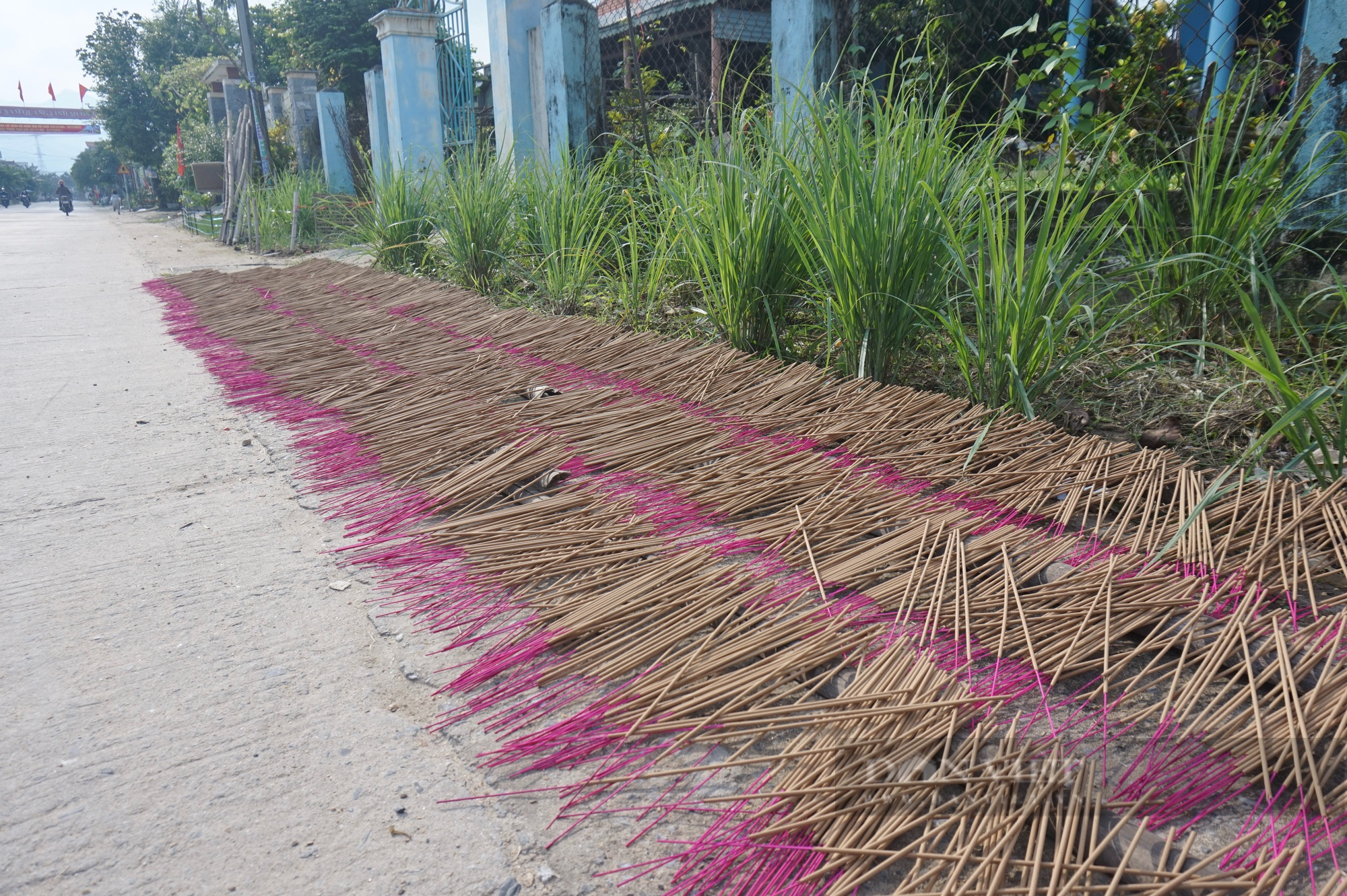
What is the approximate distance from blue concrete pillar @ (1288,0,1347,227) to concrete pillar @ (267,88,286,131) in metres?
14.9

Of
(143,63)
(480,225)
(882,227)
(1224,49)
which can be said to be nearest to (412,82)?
(480,225)

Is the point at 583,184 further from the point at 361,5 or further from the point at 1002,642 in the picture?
the point at 361,5

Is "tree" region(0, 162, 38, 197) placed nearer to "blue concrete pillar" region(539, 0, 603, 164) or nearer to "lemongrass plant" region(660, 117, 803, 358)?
"blue concrete pillar" region(539, 0, 603, 164)

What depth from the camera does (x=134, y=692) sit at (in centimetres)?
120

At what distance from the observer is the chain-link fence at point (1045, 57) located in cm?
304

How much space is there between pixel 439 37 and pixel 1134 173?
7535 millimetres

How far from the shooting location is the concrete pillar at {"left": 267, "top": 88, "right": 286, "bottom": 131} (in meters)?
14.3

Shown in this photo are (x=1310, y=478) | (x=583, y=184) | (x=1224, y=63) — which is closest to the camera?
(x=1310, y=478)

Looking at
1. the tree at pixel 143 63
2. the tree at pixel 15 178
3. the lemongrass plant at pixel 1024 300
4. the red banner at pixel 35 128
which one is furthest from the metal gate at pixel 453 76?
the red banner at pixel 35 128

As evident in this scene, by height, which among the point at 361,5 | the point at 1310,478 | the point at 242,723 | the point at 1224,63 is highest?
the point at 361,5

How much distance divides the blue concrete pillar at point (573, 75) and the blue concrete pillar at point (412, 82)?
2.79m

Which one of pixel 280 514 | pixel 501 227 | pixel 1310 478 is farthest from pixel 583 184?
pixel 1310 478

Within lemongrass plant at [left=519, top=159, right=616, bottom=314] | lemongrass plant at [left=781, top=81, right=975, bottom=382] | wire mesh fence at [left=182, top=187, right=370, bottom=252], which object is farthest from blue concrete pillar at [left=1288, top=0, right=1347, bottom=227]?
wire mesh fence at [left=182, top=187, right=370, bottom=252]

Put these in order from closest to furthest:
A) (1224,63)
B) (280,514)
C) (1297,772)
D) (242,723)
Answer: (1297,772)
(242,723)
(280,514)
(1224,63)
